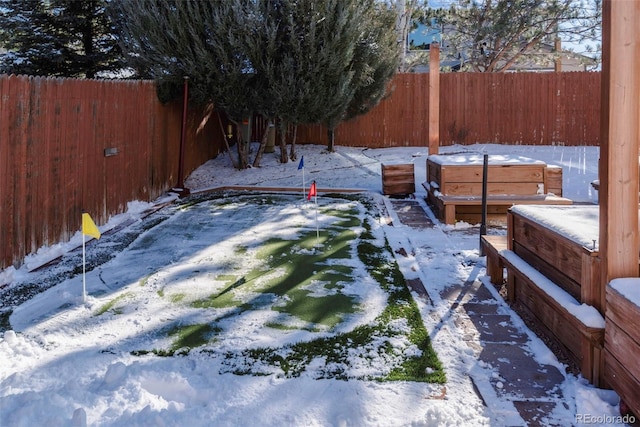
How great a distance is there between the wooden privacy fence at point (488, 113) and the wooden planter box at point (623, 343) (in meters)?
11.4

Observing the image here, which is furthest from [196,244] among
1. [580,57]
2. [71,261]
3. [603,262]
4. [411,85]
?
[580,57]

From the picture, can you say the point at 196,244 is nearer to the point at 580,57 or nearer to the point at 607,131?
the point at 607,131

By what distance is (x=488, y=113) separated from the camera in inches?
540

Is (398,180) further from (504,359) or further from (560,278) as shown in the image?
(504,359)

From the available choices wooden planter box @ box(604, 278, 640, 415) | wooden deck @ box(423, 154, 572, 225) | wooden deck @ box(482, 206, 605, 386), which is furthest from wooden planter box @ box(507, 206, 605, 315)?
wooden deck @ box(423, 154, 572, 225)

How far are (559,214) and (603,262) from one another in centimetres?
112

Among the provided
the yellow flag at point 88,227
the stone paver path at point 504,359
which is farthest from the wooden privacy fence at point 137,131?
the stone paver path at point 504,359

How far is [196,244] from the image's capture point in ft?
18.9

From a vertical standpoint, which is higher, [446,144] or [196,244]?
[446,144]

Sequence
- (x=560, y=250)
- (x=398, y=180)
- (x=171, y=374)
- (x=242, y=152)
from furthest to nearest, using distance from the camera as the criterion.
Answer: (x=242, y=152), (x=398, y=180), (x=560, y=250), (x=171, y=374)

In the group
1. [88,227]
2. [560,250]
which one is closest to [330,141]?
[88,227]

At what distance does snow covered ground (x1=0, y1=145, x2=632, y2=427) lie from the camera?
8.06ft

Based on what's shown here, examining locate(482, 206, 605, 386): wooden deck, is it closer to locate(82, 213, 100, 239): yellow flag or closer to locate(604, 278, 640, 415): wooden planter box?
locate(604, 278, 640, 415): wooden planter box

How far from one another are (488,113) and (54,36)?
9.83 meters
